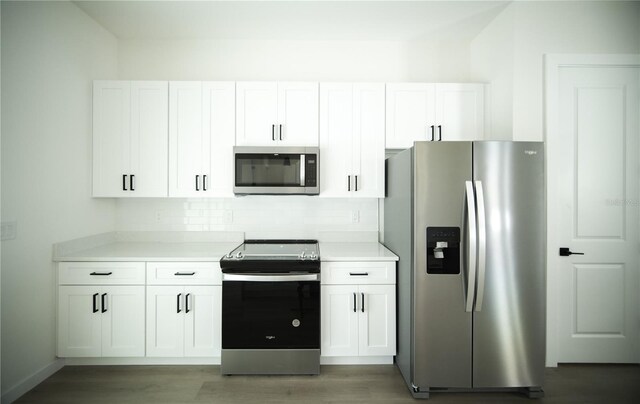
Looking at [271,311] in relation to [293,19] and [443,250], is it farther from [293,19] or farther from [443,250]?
[293,19]

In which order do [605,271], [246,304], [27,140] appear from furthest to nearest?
[605,271], [246,304], [27,140]

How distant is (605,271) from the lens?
Answer: 2506 millimetres

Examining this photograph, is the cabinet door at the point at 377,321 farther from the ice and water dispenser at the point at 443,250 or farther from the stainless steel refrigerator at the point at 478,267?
the ice and water dispenser at the point at 443,250

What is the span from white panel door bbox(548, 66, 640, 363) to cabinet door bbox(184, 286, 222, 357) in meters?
2.74

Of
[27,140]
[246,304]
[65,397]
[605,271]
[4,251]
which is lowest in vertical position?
[65,397]

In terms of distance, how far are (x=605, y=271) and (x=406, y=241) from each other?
1.74 m

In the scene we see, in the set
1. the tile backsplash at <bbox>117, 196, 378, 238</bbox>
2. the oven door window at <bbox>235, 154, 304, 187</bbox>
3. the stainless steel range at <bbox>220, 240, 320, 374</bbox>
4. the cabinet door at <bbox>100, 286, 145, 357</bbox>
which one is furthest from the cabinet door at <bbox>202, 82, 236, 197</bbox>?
the cabinet door at <bbox>100, 286, 145, 357</bbox>

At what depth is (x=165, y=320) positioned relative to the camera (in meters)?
2.43

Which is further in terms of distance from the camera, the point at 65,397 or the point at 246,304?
the point at 246,304

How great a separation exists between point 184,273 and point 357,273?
1.37 m

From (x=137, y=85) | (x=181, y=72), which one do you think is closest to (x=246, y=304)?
(x=137, y=85)

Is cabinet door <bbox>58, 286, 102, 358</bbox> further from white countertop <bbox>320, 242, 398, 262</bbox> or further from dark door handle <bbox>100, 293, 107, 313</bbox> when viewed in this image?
white countertop <bbox>320, 242, 398, 262</bbox>

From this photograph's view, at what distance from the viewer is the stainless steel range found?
234 centimetres

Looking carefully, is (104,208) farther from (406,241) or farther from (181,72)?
(406,241)
